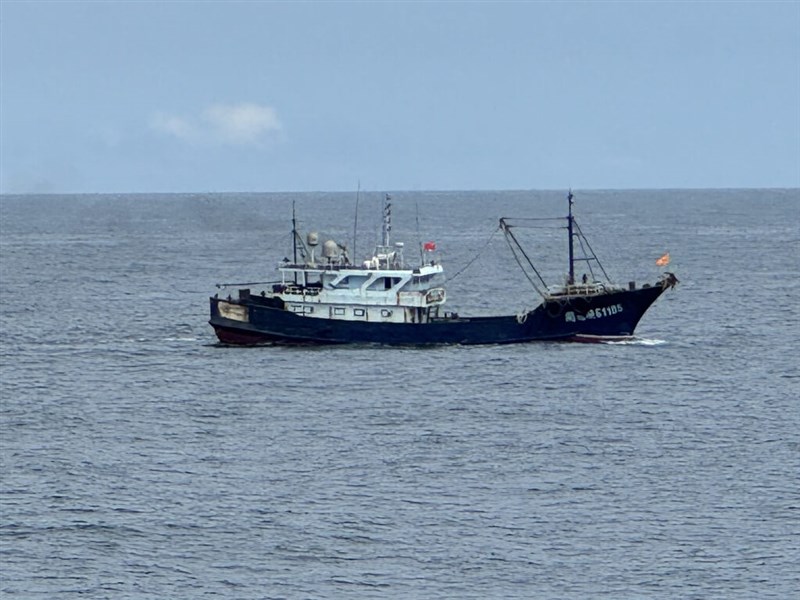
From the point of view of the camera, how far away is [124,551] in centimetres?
5078

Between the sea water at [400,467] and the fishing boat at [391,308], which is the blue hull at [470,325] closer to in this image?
the fishing boat at [391,308]

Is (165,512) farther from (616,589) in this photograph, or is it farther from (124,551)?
(616,589)

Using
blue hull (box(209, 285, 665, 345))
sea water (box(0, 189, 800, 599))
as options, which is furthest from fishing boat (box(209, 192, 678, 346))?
sea water (box(0, 189, 800, 599))

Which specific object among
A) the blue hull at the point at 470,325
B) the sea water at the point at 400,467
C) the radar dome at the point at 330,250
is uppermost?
the radar dome at the point at 330,250

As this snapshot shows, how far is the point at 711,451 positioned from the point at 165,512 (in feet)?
70.5

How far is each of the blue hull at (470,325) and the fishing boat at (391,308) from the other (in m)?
0.05

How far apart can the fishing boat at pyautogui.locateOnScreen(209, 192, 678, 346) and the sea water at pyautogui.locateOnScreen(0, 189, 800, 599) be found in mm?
1100

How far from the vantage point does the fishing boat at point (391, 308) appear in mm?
89688

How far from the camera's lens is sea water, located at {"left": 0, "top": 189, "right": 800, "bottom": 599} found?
48625 millimetres

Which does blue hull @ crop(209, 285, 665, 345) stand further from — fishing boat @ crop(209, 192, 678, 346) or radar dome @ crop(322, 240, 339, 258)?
radar dome @ crop(322, 240, 339, 258)

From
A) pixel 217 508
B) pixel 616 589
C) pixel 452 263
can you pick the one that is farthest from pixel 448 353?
pixel 452 263

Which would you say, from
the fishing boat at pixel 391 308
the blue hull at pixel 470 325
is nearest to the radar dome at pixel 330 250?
the fishing boat at pixel 391 308

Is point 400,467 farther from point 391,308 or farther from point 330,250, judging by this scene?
point 330,250

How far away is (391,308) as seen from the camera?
9006cm
